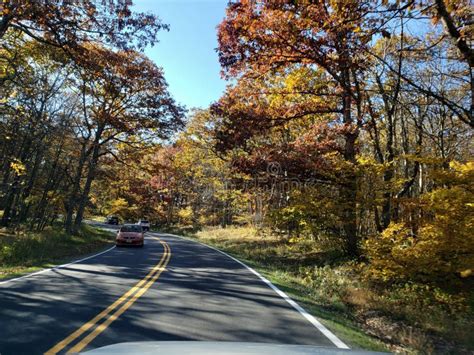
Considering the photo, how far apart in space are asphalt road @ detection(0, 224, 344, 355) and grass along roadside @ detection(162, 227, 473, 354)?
0.77 m

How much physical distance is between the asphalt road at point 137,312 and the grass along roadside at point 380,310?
0.77m

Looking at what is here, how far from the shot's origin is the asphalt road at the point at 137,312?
5711 millimetres

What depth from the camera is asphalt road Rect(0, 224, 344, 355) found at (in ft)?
18.7

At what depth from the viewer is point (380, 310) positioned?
32.4 feet

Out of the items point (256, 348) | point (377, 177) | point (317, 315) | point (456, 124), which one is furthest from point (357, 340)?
point (456, 124)

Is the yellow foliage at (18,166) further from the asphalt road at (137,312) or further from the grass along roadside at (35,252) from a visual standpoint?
the asphalt road at (137,312)

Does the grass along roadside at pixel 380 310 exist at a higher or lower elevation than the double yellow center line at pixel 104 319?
higher

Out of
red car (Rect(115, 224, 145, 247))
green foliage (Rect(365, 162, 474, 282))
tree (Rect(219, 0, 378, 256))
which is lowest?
red car (Rect(115, 224, 145, 247))

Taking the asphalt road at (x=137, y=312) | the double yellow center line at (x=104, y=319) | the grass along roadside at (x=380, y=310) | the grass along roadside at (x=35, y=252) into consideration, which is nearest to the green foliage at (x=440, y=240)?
the grass along roadside at (x=380, y=310)

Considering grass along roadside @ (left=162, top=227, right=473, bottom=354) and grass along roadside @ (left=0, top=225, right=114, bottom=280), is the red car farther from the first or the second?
grass along roadside @ (left=162, top=227, right=473, bottom=354)

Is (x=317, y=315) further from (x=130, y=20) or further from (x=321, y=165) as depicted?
(x=130, y=20)

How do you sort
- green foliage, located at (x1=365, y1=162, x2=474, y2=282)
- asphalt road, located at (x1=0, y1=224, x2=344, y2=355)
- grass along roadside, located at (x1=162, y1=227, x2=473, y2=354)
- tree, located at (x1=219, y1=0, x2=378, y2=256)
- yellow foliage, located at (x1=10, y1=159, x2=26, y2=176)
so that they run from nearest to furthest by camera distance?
asphalt road, located at (x1=0, y1=224, x2=344, y2=355) < grass along roadside, located at (x1=162, y1=227, x2=473, y2=354) < green foliage, located at (x1=365, y1=162, x2=474, y2=282) < tree, located at (x1=219, y1=0, x2=378, y2=256) < yellow foliage, located at (x1=10, y1=159, x2=26, y2=176)

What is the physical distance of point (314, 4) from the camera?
387 inches

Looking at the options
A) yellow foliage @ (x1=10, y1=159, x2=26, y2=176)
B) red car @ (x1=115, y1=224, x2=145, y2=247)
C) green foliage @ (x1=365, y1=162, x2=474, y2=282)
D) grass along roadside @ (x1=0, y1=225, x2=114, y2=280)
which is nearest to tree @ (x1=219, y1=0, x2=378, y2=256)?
green foliage @ (x1=365, y1=162, x2=474, y2=282)
